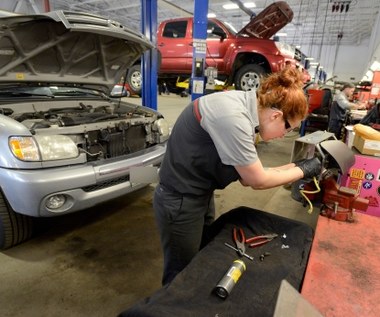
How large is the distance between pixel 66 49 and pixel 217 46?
168 inches

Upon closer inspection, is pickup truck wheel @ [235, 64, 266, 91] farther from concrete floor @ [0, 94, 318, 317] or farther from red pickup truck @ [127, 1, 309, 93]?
concrete floor @ [0, 94, 318, 317]

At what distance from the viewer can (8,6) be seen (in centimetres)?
1195

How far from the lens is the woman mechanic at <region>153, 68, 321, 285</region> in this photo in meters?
1.06

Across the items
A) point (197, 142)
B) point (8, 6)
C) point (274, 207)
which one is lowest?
point (274, 207)

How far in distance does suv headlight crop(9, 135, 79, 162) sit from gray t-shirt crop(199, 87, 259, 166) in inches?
44.7

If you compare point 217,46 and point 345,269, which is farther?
point 217,46

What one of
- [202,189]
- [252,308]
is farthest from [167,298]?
[202,189]

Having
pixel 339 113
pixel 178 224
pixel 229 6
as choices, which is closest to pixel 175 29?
pixel 339 113

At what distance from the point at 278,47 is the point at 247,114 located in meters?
5.40

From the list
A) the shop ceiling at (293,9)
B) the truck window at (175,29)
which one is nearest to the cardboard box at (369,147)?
the truck window at (175,29)

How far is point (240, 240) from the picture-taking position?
4.08 feet

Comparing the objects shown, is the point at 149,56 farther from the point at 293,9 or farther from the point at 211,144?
the point at 293,9

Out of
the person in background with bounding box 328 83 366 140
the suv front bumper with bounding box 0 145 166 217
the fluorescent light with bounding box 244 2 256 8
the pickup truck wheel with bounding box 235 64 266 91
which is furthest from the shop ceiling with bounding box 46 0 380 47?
the suv front bumper with bounding box 0 145 166 217

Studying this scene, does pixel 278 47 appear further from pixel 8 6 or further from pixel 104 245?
pixel 8 6
